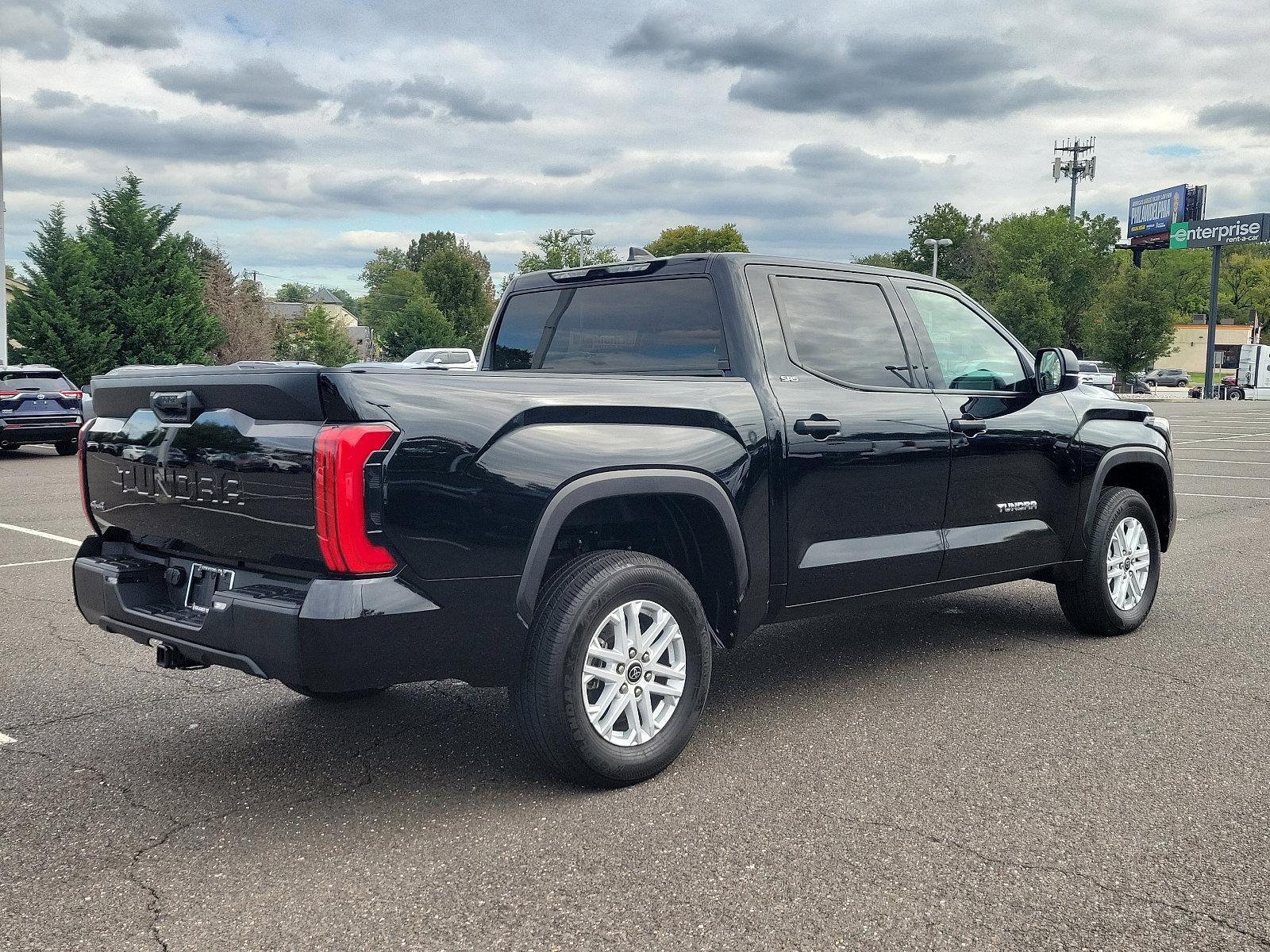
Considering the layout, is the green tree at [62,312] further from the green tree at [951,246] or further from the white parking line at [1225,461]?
the green tree at [951,246]

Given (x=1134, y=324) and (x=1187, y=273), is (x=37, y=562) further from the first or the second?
(x=1187, y=273)

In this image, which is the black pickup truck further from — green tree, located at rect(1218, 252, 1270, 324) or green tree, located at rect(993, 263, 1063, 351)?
green tree, located at rect(1218, 252, 1270, 324)

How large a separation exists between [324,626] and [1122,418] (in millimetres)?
4527

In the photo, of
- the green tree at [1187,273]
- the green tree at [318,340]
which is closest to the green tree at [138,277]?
the green tree at [318,340]

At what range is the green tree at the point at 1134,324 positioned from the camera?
6462cm

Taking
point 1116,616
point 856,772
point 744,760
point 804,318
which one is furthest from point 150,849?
point 1116,616

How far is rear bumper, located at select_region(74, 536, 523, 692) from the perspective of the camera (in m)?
3.29

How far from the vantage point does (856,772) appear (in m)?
4.04

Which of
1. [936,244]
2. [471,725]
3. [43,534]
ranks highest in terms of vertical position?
[936,244]

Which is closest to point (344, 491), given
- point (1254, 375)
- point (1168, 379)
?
point (1254, 375)

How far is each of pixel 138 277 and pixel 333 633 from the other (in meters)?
30.3

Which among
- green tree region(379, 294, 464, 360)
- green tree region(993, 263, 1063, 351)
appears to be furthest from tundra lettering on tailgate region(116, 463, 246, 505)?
green tree region(993, 263, 1063, 351)

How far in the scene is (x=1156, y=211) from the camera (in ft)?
261

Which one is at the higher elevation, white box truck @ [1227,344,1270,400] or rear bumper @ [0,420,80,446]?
white box truck @ [1227,344,1270,400]
